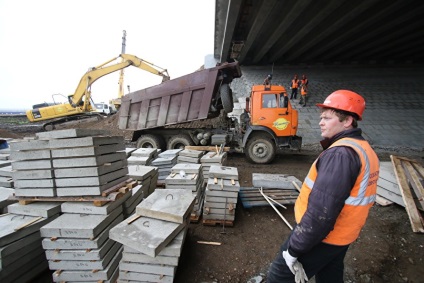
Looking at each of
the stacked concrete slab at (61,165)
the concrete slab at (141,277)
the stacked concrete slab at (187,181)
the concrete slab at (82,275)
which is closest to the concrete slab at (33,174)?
the stacked concrete slab at (61,165)

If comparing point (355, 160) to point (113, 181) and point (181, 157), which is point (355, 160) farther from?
point (181, 157)

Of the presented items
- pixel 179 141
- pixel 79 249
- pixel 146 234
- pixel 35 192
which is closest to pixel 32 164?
pixel 35 192

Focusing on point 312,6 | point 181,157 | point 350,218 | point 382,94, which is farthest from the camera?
point 382,94

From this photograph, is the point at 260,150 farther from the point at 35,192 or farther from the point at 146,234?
the point at 35,192

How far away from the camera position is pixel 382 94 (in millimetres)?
15109

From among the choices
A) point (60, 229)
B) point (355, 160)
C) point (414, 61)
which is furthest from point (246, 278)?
point (414, 61)

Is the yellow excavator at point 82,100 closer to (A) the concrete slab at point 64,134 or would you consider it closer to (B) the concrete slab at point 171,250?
(A) the concrete slab at point 64,134

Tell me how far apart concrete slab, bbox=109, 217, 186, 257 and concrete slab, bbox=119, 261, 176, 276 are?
35 centimetres

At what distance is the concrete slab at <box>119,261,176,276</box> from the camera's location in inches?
91.0

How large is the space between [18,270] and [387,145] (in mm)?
15477

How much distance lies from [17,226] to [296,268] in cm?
324

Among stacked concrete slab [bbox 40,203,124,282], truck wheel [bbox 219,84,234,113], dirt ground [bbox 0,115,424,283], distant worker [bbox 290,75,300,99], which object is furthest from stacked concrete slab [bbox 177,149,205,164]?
distant worker [bbox 290,75,300,99]

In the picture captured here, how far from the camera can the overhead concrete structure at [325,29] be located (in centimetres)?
986

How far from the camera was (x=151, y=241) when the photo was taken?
6.90 feet
